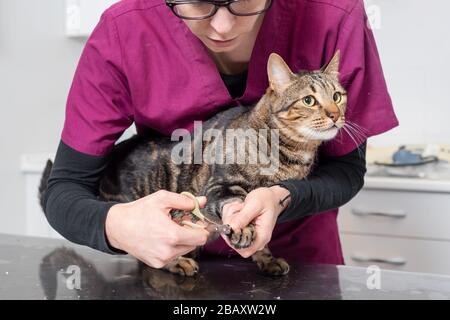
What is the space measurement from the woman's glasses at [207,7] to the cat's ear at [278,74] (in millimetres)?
122

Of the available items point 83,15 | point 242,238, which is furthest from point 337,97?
point 83,15

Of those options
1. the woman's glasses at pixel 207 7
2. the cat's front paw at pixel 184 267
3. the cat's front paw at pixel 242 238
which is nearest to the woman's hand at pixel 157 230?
the cat's front paw at pixel 242 238

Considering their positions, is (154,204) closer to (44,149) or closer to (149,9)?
(149,9)

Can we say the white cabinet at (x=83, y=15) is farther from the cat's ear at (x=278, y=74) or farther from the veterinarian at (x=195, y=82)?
the cat's ear at (x=278, y=74)

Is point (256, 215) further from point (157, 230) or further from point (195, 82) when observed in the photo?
point (195, 82)

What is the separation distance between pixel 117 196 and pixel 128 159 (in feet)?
0.26

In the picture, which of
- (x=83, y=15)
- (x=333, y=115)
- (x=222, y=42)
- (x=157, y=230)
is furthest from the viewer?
(x=83, y=15)

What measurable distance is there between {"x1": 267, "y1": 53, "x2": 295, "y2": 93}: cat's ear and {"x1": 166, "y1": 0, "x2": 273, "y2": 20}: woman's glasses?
12cm

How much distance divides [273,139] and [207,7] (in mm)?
323

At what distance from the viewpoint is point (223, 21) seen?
0.86 meters

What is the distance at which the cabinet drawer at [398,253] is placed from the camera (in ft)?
6.23

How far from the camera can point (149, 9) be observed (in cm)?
105
